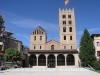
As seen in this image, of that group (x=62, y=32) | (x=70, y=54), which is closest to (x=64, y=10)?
(x=62, y=32)

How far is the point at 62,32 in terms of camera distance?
66.9 metres

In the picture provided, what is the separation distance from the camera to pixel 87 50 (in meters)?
51.1

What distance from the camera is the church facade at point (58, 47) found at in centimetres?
5859

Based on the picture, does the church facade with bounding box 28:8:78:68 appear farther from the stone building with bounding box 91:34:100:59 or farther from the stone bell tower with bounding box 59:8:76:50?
the stone building with bounding box 91:34:100:59

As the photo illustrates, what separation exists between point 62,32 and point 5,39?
24.1 meters

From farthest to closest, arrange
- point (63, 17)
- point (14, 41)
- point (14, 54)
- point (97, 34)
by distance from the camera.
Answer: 1. point (63, 17)
2. point (14, 41)
3. point (97, 34)
4. point (14, 54)

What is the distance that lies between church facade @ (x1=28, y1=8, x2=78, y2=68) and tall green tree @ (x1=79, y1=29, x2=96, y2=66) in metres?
5.99

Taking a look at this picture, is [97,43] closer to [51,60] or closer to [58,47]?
[58,47]

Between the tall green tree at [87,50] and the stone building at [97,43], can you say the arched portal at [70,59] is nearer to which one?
the tall green tree at [87,50]

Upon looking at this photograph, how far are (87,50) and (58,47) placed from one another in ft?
54.6

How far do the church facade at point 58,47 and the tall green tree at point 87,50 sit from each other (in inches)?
236

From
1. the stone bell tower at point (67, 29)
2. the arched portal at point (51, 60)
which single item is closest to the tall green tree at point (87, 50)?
the stone bell tower at point (67, 29)

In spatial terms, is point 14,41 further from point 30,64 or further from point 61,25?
point 61,25

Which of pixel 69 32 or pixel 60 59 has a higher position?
pixel 69 32
